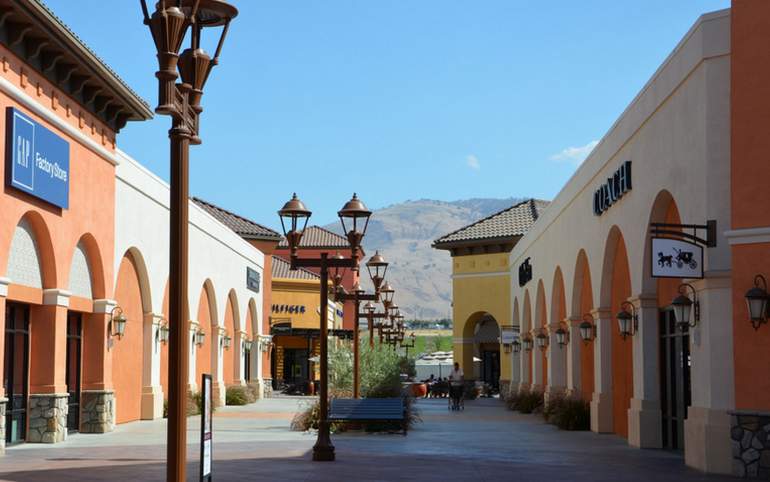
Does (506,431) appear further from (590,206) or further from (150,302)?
(150,302)

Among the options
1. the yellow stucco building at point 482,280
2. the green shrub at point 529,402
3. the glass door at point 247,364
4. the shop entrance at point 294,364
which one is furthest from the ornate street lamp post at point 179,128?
the shop entrance at point 294,364

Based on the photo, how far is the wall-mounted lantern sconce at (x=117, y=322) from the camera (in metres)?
25.5

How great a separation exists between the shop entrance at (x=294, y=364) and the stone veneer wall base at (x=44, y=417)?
4595cm

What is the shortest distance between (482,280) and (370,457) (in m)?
38.0

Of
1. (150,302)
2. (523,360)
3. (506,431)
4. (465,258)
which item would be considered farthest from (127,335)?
(465,258)

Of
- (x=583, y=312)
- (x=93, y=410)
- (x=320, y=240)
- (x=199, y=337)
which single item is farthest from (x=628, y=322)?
(x=320, y=240)

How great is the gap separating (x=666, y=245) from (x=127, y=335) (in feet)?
53.0

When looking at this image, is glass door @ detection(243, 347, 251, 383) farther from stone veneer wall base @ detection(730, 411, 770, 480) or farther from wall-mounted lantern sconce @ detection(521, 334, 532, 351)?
stone veneer wall base @ detection(730, 411, 770, 480)

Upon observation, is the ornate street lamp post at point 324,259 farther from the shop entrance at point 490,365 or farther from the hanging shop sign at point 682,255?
the shop entrance at point 490,365

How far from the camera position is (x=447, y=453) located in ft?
65.0

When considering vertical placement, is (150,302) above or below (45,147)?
below

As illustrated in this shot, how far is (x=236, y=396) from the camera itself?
4141 cm

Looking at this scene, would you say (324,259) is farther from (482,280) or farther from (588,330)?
(482,280)

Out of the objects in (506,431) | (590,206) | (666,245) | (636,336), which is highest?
(590,206)
